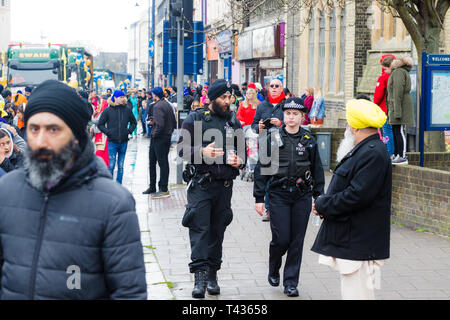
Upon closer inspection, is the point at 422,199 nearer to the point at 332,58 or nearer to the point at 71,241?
the point at 71,241

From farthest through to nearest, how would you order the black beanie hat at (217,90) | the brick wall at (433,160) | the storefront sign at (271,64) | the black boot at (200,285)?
the storefront sign at (271,64)
the brick wall at (433,160)
the black beanie hat at (217,90)
the black boot at (200,285)

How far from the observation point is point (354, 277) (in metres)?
4.82

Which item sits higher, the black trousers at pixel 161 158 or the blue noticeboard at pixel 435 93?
the blue noticeboard at pixel 435 93

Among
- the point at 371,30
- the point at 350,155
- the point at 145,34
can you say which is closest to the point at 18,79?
the point at 371,30

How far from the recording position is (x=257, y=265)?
7.71 meters

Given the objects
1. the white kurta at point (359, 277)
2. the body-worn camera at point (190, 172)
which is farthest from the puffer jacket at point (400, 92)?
the white kurta at point (359, 277)

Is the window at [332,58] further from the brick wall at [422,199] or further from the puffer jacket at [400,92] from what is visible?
the brick wall at [422,199]

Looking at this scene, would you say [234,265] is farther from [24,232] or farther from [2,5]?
[2,5]

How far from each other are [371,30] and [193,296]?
15939mm

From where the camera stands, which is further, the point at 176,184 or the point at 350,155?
the point at 176,184

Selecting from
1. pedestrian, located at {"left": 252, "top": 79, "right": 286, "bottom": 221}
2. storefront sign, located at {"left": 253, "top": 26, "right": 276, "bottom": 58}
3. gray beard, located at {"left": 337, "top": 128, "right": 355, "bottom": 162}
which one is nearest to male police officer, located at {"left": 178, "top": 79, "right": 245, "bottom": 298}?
gray beard, located at {"left": 337, "top": 128, "right": 355, "bottom": 162}

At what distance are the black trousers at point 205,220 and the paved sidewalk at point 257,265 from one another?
32cm

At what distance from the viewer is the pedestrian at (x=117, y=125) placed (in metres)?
13.4

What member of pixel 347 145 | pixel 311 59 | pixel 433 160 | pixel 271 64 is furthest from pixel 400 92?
pixel 271 64
